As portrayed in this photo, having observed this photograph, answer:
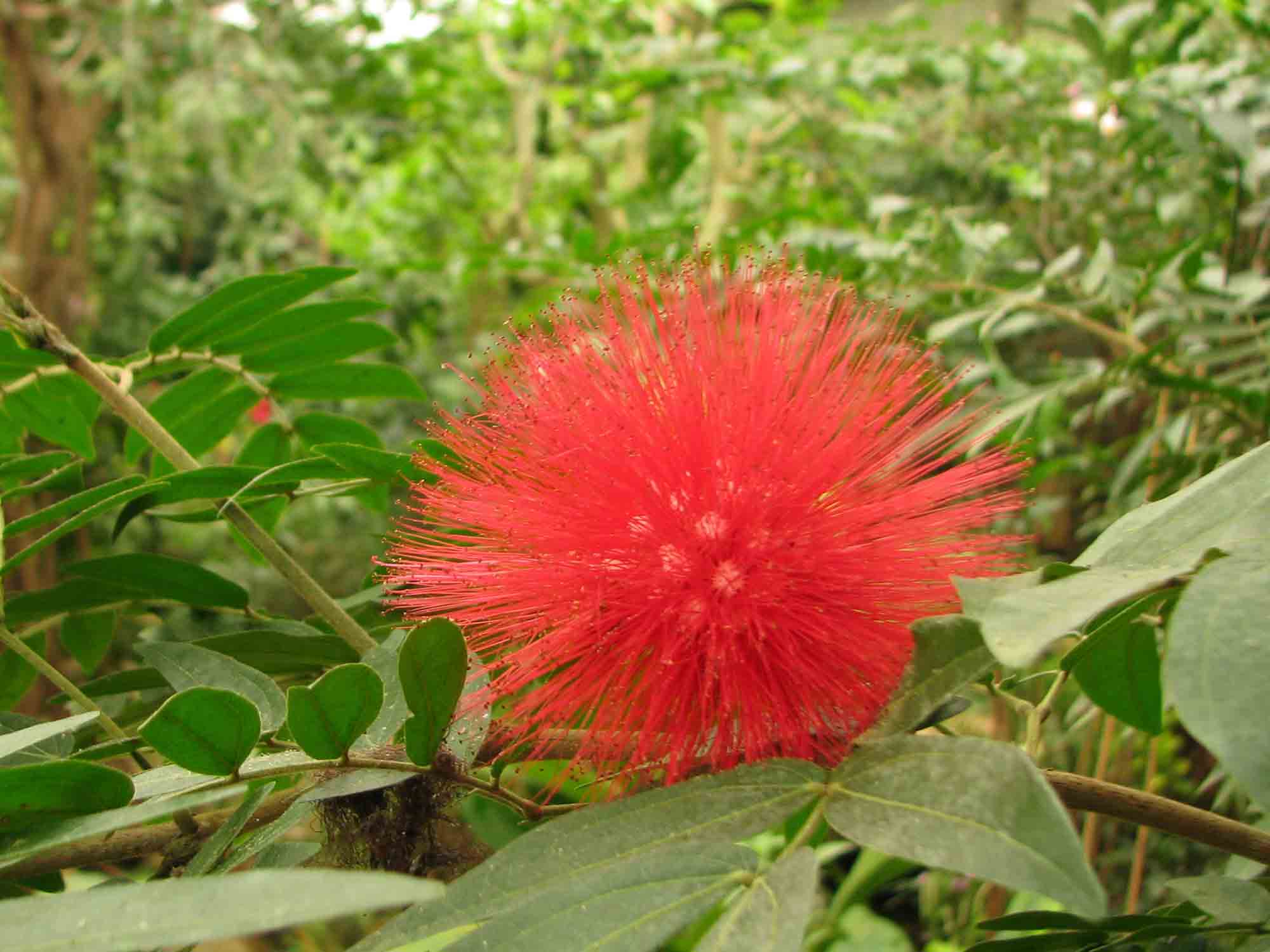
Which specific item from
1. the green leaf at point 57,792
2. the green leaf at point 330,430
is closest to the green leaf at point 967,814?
the green leaf at point 57,792

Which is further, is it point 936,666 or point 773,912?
point 936,666

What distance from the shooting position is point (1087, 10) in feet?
6.64

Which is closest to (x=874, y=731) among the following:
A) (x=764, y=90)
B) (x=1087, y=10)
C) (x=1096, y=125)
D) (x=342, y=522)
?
(x=1096, y=125)

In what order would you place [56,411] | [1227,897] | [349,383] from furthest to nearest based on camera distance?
[349,383]
[56,411]
[1227,897]

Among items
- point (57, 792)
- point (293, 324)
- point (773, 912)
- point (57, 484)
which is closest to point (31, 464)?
point (57, 484)

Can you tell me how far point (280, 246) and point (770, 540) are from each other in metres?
4.79

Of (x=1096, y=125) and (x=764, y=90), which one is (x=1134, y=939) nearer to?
(x=1096, y=125)

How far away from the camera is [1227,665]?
0.40 metres

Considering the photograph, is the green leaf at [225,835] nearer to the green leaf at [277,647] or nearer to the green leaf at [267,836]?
the green leaf at [267,836]

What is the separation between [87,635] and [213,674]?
348 mm

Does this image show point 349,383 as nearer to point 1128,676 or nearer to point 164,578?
point 164,578

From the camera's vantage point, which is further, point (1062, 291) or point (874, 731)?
point (1062, 291)

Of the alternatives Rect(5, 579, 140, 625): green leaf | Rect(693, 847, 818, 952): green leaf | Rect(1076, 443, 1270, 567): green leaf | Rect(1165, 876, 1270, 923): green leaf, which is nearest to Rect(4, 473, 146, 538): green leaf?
Rect(5, 579, 140, 625): green leaf

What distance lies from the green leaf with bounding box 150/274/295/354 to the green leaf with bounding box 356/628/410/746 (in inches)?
14.2
